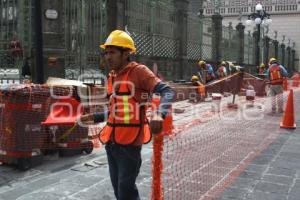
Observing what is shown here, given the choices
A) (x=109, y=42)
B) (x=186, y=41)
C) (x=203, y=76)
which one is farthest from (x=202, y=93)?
(x=109, y=42)

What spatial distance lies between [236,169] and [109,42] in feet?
12.8

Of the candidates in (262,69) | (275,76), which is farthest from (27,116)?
(262,69)

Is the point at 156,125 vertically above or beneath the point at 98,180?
above

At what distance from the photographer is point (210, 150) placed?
27.6 feet

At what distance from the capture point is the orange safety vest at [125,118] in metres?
3.96

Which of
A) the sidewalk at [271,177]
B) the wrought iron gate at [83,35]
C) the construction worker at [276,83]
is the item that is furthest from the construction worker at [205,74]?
the sidewalk at [271,177]

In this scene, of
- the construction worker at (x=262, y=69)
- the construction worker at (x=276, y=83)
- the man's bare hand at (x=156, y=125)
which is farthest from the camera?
the construction worker at (x=262, y=69)

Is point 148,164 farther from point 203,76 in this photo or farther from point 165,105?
point 203,76

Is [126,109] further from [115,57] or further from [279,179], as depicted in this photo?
[279,179]

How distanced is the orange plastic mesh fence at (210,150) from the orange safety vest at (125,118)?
0.31m

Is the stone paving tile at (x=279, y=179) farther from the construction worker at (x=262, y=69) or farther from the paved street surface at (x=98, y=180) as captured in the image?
the construction worker at (x=262, y=69)

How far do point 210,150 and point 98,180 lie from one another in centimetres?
271

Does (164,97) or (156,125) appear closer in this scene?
(156,125)

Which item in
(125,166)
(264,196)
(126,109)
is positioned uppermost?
(126,109)
